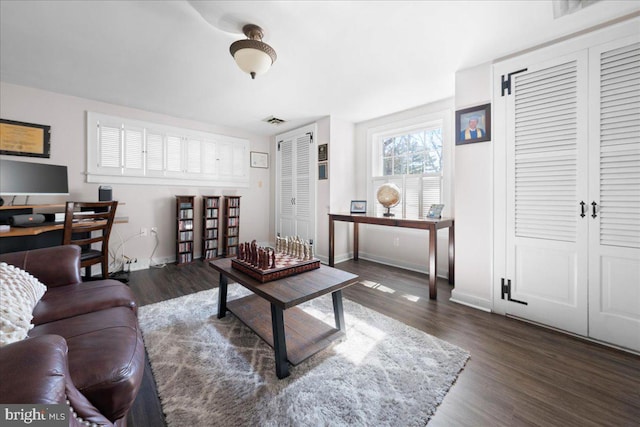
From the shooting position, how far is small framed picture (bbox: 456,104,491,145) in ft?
7.96

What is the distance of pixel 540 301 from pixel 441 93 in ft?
8.12

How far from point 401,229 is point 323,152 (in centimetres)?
174

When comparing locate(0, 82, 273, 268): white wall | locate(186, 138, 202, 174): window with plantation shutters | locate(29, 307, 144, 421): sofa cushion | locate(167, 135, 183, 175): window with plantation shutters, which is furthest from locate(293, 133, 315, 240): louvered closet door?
locate(29, 307, 144, 421): sofa cushion

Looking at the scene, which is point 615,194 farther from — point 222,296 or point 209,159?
point 209,159

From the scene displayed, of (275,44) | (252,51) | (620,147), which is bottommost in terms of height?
(620,147)

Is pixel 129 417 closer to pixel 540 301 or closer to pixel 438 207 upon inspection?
pixel 540 301

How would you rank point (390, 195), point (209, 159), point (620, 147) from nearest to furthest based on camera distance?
point (620, 147) → point (390, 195) → point (209, 159)

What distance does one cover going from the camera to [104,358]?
99 centimetres

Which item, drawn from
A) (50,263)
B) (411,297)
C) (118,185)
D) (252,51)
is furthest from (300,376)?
(118,185)

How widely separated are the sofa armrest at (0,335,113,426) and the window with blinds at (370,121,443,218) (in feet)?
11.9

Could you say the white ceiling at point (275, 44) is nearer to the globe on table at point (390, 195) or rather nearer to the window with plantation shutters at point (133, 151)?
the window with plantation shutters at point (133, 151)

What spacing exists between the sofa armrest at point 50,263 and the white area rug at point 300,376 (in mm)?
668

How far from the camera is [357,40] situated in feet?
7.02

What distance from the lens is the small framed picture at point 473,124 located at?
2426 mm
